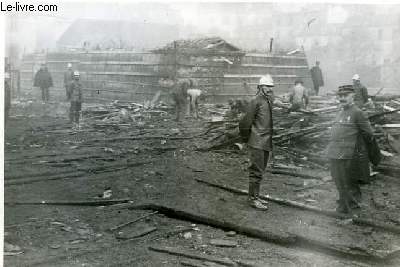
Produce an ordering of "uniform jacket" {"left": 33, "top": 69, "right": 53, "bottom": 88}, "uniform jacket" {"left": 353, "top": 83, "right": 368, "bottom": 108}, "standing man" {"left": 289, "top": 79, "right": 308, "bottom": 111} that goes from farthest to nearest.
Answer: "uniform jacket" {"left": 33, "top": 69, "right": 53, "bottom": 88} → "standing man" {"left": 289, "top": 79, "right": 308, "bottom": 111} → "uniform jacket" {"left": 353, "top": 83, "right": 368, "bottom": 108}

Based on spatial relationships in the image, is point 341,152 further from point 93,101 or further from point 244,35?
point 244,35

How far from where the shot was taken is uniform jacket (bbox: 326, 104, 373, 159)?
5590mm

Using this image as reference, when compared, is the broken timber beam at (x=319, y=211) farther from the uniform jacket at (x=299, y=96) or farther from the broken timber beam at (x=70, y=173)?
the uniform jacket at (x=299, y=96)

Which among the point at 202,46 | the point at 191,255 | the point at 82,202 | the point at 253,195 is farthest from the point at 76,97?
the point at 191,255

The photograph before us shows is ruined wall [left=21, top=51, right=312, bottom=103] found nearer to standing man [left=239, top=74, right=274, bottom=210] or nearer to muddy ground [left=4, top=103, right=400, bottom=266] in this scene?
muddy ground [left=4, top=103, right=400, bottom=266]

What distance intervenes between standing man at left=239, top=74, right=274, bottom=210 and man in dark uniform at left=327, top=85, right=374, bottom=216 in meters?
0.86

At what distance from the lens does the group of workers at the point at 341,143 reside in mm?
5617

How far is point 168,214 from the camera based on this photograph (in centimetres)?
562

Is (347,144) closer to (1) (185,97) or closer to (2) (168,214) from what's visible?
(2) (168,214)

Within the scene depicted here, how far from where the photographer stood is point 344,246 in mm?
4645

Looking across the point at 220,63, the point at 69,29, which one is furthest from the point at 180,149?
the point at 69,29

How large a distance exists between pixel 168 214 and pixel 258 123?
1707 millimetres

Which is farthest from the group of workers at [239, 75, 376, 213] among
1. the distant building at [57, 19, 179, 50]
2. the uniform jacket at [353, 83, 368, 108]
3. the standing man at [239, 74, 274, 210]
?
the distant building at [57, 19, 179, 50]

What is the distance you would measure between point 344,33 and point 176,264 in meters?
31.1
